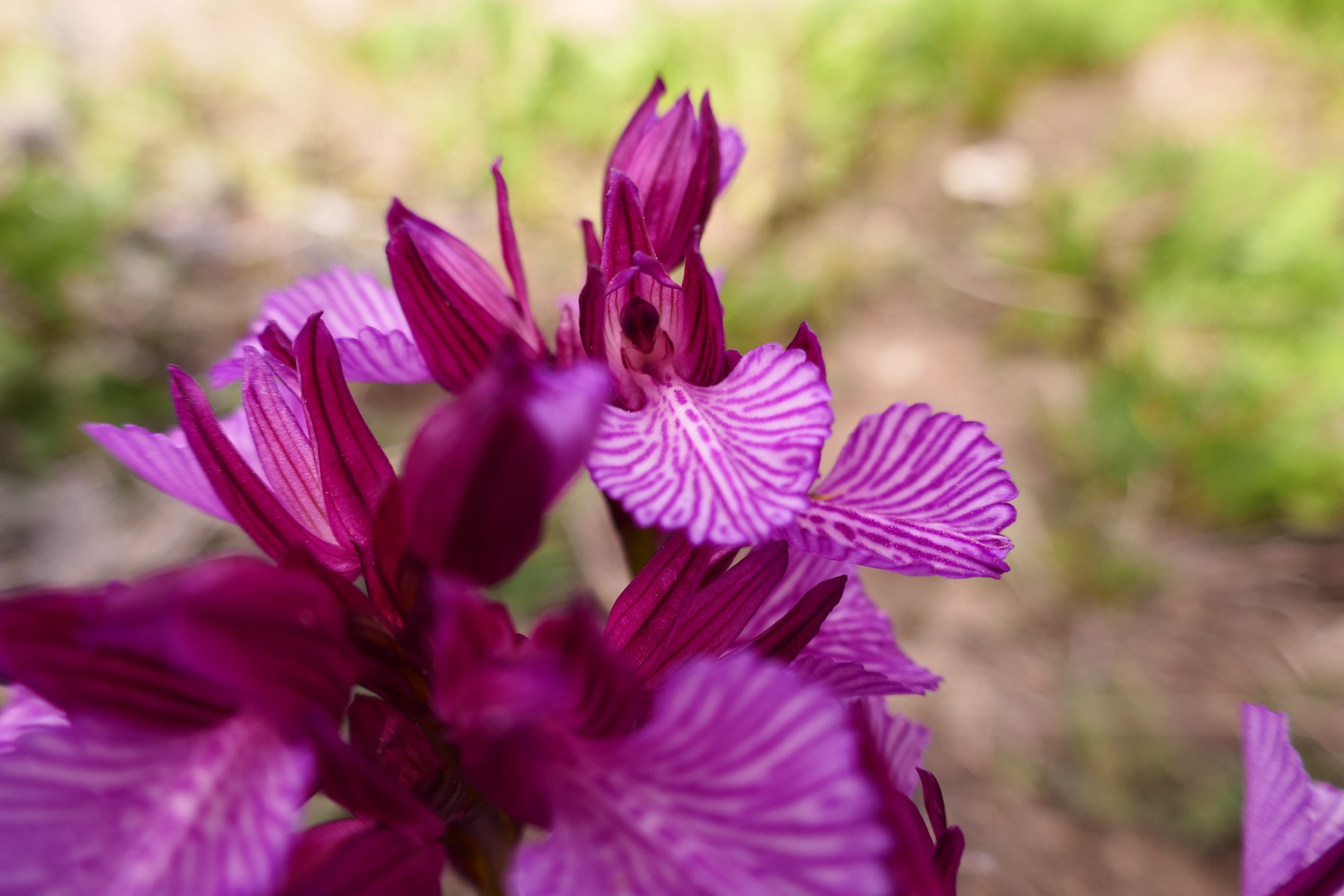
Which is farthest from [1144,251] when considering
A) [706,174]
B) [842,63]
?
[706,174]

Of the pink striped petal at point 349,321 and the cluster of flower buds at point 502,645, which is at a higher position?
the pink striped petal at point 349,321

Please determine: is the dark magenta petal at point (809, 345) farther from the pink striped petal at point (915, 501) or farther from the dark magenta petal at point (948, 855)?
the dark magenta petal at point (948, 855)

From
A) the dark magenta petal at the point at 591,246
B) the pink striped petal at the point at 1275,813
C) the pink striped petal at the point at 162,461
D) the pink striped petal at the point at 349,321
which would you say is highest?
the dark magenta petal at the point at 591,246

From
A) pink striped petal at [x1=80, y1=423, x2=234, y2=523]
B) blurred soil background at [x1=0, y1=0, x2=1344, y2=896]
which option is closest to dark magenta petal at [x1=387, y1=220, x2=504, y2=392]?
pink striped petal at [x1=80, y1=423, x2=234, y2=523]

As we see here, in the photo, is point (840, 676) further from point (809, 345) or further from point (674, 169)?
point (674, 169)

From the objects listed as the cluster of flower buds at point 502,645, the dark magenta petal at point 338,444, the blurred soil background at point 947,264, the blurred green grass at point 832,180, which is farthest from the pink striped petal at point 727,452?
the blurred green grass at point 832,180

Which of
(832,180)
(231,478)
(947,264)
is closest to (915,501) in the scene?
(231,478)

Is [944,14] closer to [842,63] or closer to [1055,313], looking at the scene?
[842,63]

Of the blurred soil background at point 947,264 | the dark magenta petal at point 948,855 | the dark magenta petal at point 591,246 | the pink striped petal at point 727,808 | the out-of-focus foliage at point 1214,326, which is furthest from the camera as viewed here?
the out-of-focus foliage at point 1214,326
